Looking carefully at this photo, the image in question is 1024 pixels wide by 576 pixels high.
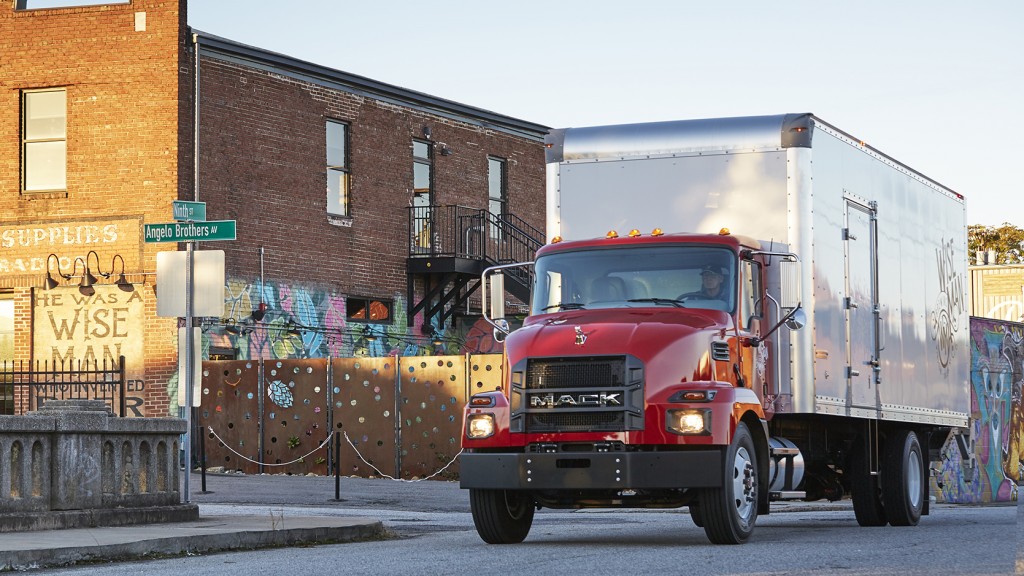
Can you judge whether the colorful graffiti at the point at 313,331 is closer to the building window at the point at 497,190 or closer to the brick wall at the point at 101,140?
the brick wall at the point at 101,140

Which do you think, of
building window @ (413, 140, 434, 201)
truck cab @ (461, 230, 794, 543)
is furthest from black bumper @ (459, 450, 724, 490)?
building window @ (413, 140, 434, 201)

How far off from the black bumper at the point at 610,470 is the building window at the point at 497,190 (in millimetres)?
24058

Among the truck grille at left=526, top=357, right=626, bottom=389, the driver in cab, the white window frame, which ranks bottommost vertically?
the truck grille at left=526, top=357, right=626, bottom=389

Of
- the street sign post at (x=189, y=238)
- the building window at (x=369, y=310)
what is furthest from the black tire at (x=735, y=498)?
the building window at (x=369, y=310)

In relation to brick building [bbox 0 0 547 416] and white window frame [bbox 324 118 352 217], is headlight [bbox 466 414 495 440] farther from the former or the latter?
white window frame [bbox 324 118 352 217]

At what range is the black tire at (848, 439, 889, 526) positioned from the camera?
53.8 feet

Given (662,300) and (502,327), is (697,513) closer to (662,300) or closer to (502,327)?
(662,300)

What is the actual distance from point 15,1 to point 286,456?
384 inches

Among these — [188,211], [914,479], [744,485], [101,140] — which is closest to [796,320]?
[744,485]

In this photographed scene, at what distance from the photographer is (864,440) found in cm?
1633

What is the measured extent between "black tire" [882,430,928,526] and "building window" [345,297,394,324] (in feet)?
54.7

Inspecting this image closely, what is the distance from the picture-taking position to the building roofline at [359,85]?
2916 cm

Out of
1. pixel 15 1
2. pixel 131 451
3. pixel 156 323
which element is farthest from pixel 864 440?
pixel 15 1

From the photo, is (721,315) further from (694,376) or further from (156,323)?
(156,323)
